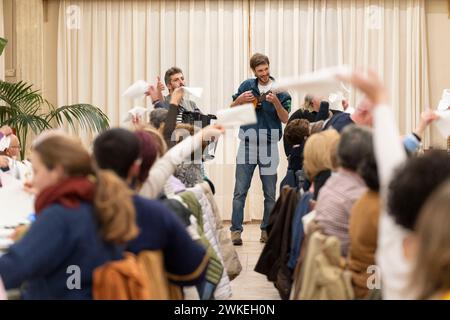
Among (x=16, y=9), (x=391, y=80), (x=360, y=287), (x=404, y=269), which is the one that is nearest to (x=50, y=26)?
(x=16, y=9)

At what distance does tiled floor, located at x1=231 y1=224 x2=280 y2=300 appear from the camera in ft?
15.0

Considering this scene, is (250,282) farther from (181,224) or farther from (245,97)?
(181,224)

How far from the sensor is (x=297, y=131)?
501 cm

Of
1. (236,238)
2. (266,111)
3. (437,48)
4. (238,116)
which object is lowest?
(236,238)

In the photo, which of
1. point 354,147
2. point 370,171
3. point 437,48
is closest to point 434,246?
point 370,171

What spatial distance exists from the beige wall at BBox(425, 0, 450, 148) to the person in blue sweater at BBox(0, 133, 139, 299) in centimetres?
639

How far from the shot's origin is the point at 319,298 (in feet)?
7.98

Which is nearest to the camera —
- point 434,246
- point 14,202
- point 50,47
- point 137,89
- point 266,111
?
point 434,246

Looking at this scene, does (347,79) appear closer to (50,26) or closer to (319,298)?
(319,298)

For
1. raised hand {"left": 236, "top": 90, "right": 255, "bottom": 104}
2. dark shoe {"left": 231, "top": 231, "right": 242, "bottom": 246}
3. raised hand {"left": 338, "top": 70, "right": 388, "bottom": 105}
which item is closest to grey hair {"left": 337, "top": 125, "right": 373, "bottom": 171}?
raised hand {"left": 338, "top": 70, "right": 388, "bottom": 105}

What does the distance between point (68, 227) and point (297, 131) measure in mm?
3251

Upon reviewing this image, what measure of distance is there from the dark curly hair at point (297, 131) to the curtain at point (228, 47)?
2.80m
